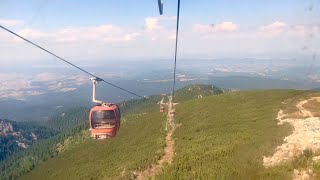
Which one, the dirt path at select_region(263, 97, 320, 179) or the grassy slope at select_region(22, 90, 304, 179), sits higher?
the dirt path at select_region(263, 97, 320, 179)

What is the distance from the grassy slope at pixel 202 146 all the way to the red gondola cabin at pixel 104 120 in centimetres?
2651

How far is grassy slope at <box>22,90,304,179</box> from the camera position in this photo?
65.6 metres

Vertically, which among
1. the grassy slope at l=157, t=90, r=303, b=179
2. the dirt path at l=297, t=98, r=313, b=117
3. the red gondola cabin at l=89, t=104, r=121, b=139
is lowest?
the grassy slope at l=157, t=90, r=303, b=179

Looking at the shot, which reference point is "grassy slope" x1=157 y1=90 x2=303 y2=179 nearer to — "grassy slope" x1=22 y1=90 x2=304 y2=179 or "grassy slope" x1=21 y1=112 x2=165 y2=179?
"grassy slope" x1=22 y1=90 x2=304 y2=179

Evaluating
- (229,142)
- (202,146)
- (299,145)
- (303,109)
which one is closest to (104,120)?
(299,145)

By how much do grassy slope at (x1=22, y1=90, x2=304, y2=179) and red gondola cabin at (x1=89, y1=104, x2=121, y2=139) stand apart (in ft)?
87.0

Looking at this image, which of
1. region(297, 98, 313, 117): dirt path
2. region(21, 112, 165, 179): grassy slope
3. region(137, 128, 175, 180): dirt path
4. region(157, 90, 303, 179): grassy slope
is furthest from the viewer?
region(21, 112, 165, 179): grassy slope

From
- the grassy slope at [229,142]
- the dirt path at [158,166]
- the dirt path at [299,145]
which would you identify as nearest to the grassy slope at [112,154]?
the dirt path at [158,166]

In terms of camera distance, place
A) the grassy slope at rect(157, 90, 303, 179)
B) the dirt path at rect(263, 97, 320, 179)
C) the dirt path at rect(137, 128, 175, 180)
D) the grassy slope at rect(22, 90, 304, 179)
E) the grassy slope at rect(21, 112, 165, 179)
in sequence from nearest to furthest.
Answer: the dirt path at rect(263, 97, 320, 179) → the grassy slope at rect(157, 90, 303, 179) → the grassy slope at rect(22, 90, 304, 179) → the dirt path at rect(137, 128, 175, 180) → the grassy slope at rect(21, 112, 165, 179)

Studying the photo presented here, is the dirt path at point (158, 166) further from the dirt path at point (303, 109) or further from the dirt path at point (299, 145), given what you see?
the dirt path at point (303, 109)

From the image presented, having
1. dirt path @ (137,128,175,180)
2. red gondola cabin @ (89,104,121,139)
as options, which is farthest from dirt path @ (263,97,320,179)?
dirt path @ (137,128,175,180)

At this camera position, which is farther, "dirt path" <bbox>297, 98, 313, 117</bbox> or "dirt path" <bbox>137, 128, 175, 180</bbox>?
"dirt path" <bbox>297, 98, 313, 117</bbox>

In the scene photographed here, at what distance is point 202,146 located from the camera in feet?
299

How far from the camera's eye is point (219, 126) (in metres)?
113
